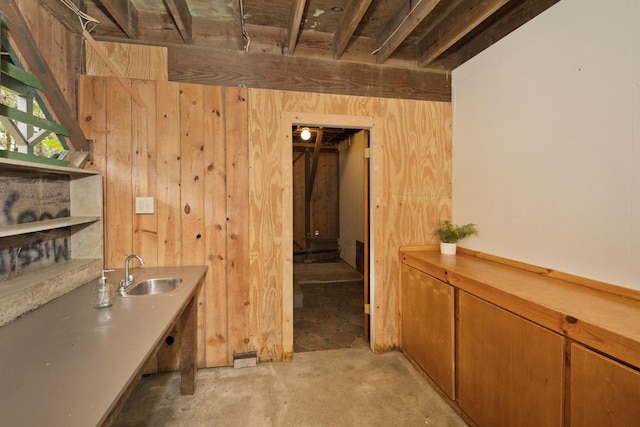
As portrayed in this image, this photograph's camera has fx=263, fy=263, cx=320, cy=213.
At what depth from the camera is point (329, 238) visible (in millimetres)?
6438

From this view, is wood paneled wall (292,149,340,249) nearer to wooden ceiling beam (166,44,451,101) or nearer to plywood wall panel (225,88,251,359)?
wooden ceiling beam (166,44,451,101)

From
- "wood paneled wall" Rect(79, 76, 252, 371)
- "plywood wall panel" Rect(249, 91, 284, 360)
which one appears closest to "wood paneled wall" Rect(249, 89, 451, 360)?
"plywood wall panel" Rect(249, 91, 284, 360)

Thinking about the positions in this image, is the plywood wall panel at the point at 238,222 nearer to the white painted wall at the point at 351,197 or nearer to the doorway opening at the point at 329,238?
the doorway opening at the point at 329,238

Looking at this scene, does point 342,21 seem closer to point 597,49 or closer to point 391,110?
point 391,110

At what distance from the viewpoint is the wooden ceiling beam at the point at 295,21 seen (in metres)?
1.66

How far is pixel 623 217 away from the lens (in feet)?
4.20

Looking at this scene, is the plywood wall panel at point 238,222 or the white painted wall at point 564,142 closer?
the white painted wall at point 564,142

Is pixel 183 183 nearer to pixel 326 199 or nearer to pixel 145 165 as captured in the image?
pixel 145 165

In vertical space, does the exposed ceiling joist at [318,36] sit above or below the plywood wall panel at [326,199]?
Answer: above

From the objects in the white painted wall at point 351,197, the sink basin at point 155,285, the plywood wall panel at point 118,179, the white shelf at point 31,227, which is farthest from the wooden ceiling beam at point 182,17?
the white painted wall at point 351,197

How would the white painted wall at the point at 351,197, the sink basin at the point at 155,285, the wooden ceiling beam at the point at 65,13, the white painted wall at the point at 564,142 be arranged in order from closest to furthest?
the white painted wall at the point at 564,142 < the wooden ceiling beam at the point at 65,13 < the sink basin at the point at 155,285 < the white painted wall at the point at 351,197

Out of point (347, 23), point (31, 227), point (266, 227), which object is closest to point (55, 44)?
point (31, 227)

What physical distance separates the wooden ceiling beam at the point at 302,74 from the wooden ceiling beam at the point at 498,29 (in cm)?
18

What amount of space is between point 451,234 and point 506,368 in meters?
1.06
